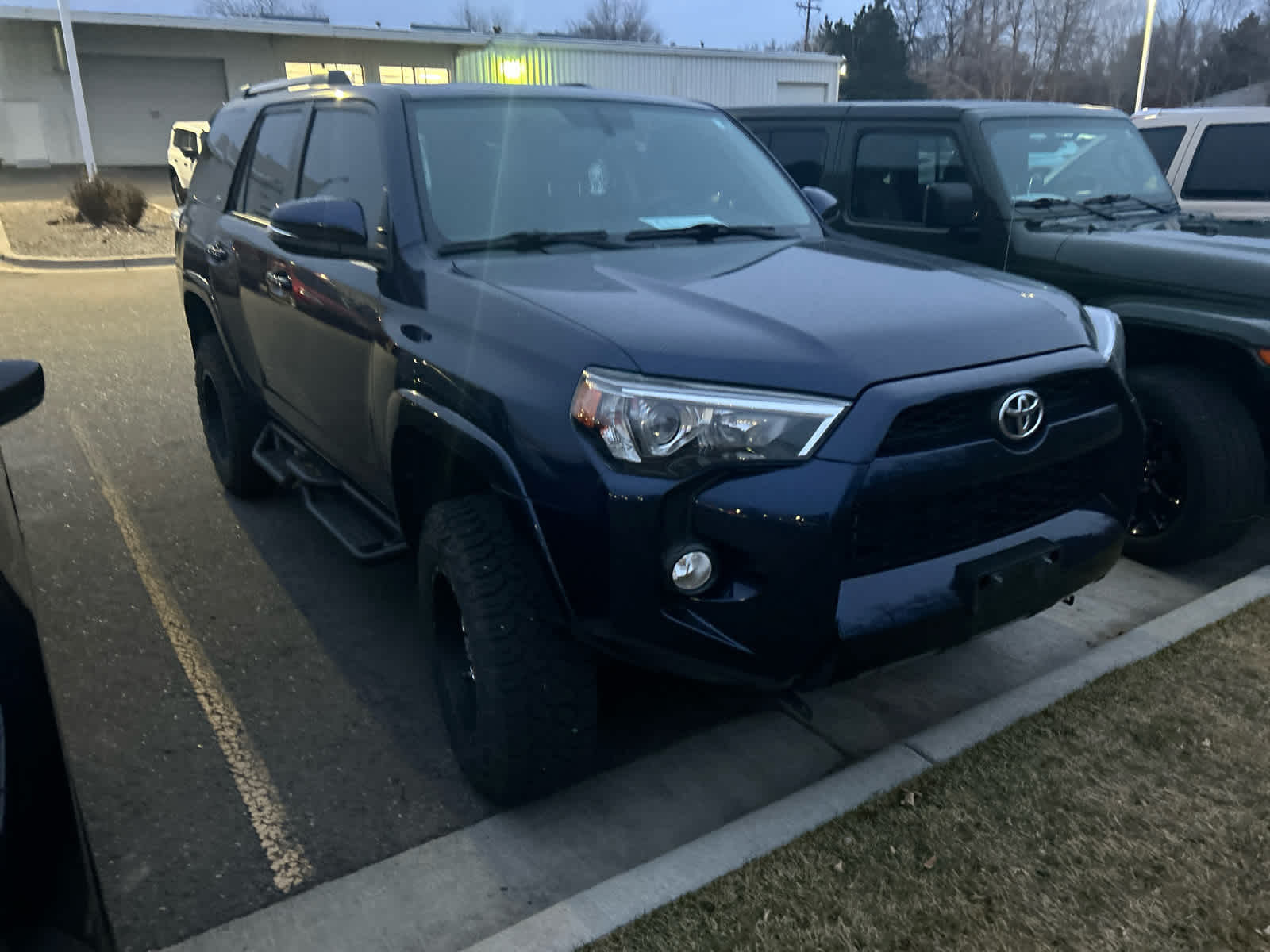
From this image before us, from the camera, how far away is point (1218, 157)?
703 centimetres

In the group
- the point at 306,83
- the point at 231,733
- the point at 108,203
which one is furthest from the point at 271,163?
the point at 108,203

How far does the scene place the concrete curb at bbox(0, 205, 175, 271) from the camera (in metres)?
14.1

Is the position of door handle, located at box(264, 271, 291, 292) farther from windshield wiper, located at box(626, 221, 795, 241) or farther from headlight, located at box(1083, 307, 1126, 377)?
headlight, located at box(1083, 307, 1126, 377)

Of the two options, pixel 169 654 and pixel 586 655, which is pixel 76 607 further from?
pixel 586 655

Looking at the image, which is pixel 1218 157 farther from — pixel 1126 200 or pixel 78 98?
pixel 78 98

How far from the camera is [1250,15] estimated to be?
196 ft

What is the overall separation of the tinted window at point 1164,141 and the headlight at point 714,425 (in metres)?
6.14

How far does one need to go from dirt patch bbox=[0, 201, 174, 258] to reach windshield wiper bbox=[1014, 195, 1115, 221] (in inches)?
520

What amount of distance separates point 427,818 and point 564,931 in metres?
0.68

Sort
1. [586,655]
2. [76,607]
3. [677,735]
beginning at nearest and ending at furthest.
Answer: [586,655] < [677,735] < [76,607]

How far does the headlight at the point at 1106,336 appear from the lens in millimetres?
2957

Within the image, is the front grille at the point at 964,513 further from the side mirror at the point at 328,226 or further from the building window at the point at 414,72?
the building window at the point at 414,72

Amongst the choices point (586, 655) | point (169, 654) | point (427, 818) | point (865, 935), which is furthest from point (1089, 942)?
point (169, 654)

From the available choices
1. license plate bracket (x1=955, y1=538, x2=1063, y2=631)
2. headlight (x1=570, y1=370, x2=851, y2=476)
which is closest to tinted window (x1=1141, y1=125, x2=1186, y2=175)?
license plate bracket (x1=955, y1=538, x2=1063, y2=631)
